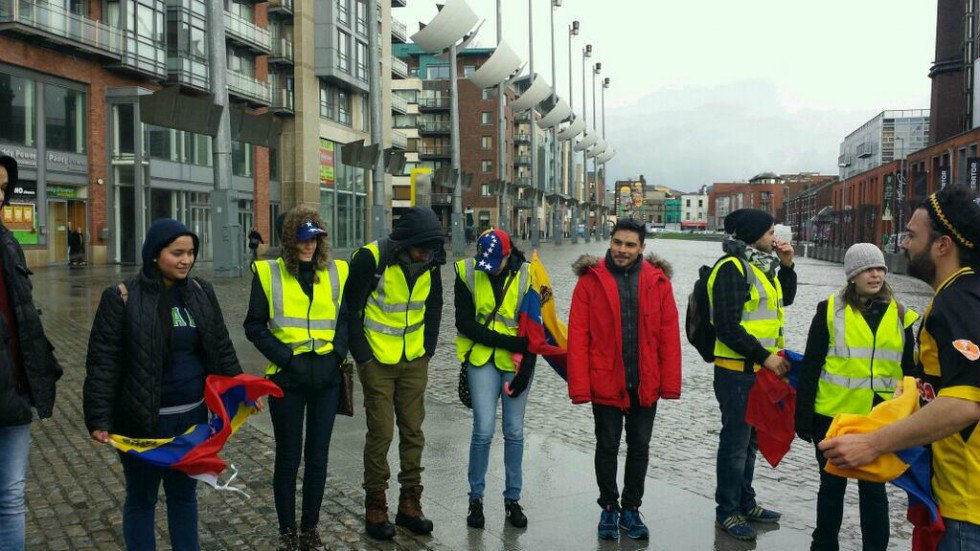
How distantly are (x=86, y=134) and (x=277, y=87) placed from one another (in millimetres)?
15128

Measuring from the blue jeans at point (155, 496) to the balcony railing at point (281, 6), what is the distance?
4497 centimetres

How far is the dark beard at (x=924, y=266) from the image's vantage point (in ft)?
8.75

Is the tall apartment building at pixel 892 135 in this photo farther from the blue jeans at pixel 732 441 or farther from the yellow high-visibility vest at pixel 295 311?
the yellow high-visibility vest at pixel 295 311

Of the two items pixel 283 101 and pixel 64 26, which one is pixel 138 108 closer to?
pixel 64 26

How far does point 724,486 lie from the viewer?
17.0 feet

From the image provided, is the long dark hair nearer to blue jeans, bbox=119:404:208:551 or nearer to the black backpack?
the black backpack

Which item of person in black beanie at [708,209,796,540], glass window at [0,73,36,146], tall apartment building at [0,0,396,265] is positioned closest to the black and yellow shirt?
person in black beanie at [708,209,796,540]

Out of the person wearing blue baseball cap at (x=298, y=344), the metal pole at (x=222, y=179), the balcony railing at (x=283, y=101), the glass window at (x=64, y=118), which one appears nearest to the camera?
the person wearing blue baseball cap at (x=298, y=344)

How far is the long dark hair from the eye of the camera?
443 centimetres

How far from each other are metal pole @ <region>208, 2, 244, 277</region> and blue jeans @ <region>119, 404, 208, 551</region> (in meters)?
20.1

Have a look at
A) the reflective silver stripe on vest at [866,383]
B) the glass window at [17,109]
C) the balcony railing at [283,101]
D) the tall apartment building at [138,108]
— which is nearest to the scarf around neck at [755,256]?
the reflective silver stripe on vest at [866,383]

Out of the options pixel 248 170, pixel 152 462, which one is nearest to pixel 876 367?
pixel 152 462

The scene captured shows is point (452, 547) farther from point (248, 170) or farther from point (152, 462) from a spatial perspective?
point (248, 170)

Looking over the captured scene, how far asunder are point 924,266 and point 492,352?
3002 mm
